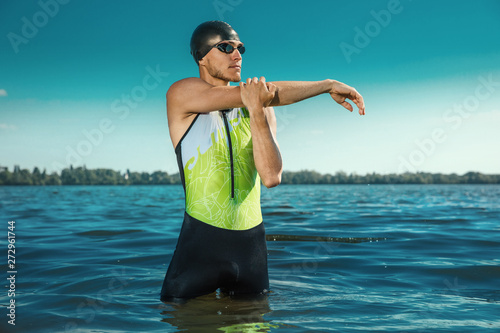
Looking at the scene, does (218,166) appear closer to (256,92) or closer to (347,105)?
(256,92)

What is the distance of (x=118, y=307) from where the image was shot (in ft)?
15.0

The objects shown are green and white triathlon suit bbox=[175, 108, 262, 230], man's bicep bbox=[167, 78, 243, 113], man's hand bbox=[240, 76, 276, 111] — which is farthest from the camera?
green and white triathlon suit bbox=[175, 108, 262, 230]

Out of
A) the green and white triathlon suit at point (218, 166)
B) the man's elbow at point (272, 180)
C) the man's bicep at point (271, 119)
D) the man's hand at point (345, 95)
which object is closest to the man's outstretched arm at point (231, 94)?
the man's hand at point (345, 95)

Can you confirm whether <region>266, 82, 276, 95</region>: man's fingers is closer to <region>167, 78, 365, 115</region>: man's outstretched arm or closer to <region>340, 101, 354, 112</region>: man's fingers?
<region>167, 78, 365, 115</region>: man's outstretched arm

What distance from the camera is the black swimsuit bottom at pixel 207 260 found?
366cm

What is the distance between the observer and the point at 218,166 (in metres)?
3.66

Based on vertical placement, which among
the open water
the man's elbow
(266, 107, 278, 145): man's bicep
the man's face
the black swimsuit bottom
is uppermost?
the man's face

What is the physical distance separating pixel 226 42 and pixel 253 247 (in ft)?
5.70

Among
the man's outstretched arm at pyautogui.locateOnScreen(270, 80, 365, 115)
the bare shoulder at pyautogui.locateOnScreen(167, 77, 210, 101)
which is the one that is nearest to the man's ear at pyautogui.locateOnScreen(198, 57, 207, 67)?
the bare shoulder at pyautogui.locateOnScreen(167, 77, 210, 101)

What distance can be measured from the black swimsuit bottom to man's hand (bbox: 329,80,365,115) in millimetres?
1307

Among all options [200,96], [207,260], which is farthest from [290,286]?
[200,96]

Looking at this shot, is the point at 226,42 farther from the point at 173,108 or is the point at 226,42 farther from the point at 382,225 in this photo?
the point at 382,225

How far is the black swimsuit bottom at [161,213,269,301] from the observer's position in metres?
3.66

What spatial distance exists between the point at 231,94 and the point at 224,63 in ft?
1.82
